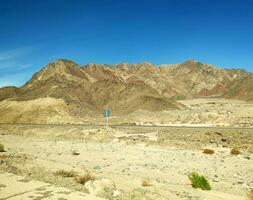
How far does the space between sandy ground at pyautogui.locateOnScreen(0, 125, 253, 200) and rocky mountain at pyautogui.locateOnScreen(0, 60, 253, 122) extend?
34.4m

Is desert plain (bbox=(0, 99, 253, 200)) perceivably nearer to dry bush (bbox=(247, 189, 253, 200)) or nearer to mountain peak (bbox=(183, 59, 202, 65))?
dry bush (bbox=(247, 189, 253, 200))

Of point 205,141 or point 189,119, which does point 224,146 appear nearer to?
point 205,141

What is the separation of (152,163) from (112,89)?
7360 centimetres

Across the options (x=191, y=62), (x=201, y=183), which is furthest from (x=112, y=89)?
(x=191, y=62)

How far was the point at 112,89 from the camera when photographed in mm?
91500

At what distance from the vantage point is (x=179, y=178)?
1384 centimetres

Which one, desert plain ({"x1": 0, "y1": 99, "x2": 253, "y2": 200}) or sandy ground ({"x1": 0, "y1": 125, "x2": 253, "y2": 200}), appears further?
sandy ground ({"x1": 0, "y1": 125, "x2": 253, "y2": 200})

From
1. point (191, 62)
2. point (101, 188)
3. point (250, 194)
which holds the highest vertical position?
point (191, 62)

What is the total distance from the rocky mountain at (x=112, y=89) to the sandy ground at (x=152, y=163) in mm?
34366

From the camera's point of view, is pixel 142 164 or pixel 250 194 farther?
pixel 142 164

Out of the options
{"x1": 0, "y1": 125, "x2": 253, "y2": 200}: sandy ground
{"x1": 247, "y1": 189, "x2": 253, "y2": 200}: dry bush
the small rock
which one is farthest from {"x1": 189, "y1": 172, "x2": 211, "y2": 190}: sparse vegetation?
the small rock

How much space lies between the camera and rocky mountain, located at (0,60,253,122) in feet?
233

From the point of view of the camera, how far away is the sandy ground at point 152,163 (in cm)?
1000

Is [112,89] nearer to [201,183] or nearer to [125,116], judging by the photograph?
[125,116]
